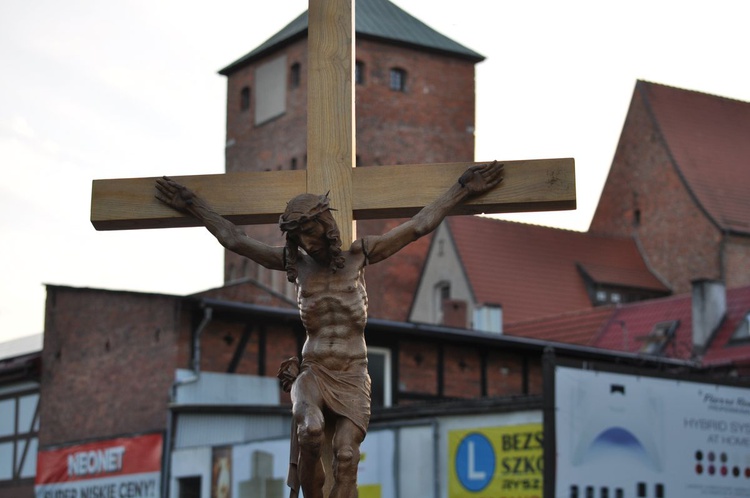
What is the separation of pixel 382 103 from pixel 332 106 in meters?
55.0

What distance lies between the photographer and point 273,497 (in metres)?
29.1

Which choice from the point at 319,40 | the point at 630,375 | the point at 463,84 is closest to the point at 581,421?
the point at 630,375

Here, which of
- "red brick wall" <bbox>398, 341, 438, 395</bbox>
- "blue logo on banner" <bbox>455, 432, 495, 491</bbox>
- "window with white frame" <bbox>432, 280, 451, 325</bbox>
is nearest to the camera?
"blue logo on banner" <bbox>455, 432, 495, 491</bbox>

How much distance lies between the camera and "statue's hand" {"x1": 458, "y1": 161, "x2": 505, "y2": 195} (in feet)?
23.9

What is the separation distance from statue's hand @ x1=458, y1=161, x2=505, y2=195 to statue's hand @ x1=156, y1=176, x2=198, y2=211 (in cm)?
123

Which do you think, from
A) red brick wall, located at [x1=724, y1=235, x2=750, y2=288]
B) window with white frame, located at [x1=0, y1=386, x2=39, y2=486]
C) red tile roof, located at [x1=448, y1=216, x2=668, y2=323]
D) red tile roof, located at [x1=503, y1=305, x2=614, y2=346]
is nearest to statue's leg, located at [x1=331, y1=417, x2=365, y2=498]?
window with white frame, located at [x1=0, y1=386, x2=39, y2=486]

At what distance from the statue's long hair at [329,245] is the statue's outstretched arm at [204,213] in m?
0.33

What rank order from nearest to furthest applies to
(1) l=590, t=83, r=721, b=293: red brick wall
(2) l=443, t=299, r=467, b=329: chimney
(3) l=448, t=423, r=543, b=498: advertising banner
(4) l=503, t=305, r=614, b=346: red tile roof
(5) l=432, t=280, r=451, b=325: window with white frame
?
(3) l=448, t=423, r=543, b=498: advertising banner → (2) l=443, t=299, r=467, b=329: chimney → (4) l=503, t=305, r=614, b=346: red tile roof → (5) l=432, t=280, r=451, b=325: window with white frame → (1) l=590, t=83, r=721, b=293: red brick wall

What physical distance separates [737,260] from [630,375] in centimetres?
2947

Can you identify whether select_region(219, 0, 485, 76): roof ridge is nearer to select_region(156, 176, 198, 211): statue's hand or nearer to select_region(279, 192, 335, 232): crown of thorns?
select_region(156, 176, 198, 211): statue's hand

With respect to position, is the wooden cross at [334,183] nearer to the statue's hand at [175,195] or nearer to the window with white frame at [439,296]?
the statue's hand at [175,195]

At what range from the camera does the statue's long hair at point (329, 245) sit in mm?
6773

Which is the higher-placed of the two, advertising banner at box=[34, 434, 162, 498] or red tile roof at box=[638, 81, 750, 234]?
red tile roof at box=[638, 81, 750, 234]

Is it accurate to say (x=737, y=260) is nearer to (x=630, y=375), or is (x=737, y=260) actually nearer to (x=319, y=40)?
(x=630, y=375)
